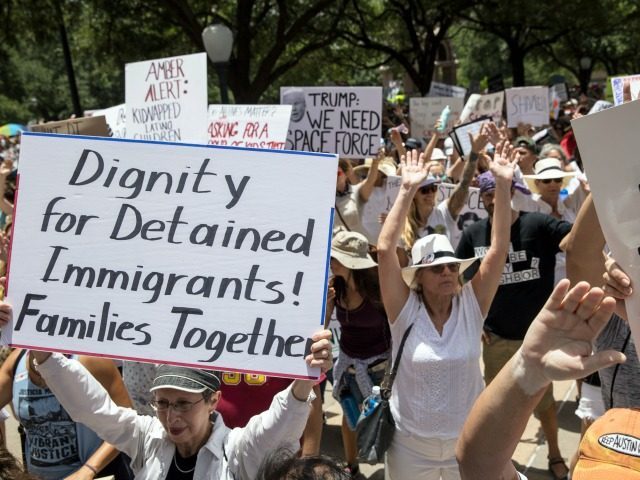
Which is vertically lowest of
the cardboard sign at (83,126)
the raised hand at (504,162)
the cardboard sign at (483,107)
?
the raised hand at (504,162)

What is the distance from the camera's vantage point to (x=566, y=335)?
1.61 m

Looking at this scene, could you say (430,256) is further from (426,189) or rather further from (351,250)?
(426,189)

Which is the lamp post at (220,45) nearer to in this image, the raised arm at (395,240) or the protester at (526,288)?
the protester at (526,288)

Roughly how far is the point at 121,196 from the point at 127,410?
81 centimetres

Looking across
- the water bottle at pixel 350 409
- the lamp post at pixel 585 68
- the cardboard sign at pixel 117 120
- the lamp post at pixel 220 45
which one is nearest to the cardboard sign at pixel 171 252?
the water bottle at pixel 350 409

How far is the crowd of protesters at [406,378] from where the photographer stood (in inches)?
66.7

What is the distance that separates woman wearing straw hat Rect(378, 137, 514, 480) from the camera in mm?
3299

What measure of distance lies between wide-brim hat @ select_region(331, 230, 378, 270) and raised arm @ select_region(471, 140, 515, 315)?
92 centimetres

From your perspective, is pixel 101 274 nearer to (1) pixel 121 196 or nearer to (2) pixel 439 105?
(1) pixel 121 196

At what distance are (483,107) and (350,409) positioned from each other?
7695 millimetres

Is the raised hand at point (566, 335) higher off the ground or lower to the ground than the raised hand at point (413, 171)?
lower

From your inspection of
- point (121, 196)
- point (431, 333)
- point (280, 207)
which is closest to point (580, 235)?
point (431, 333)

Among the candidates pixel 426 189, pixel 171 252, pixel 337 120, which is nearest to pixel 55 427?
pixel 171 252

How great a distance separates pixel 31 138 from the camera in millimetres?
2723
